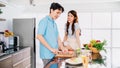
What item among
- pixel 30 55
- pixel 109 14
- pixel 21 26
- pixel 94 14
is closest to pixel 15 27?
pixel 21 26

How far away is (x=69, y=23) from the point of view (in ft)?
13.2

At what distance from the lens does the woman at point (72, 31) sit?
391cm

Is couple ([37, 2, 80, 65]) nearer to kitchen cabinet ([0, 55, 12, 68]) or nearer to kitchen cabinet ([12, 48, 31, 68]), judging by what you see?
kitchen cabinet ([0, 55, 12, 68])

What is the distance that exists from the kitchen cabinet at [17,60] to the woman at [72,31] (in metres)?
1.14

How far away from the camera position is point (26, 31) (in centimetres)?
569

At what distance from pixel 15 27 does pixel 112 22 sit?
10.2 ft

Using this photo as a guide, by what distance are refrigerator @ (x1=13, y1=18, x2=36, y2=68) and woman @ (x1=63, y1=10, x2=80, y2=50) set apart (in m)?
1.88

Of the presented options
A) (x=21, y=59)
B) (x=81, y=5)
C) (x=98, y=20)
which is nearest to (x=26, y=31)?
(x=21, y=59)

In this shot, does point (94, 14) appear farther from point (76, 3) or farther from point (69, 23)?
point (69, 23)

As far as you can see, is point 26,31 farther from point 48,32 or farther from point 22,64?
point 48,32

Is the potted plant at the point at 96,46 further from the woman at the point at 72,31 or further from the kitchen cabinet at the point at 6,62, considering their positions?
the kitchen cabinet at the point at 6,62

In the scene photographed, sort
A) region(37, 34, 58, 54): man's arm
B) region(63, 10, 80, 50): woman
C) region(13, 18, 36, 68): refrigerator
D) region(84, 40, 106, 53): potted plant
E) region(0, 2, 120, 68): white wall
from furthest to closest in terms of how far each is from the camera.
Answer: region(0, 2, 120, 68): white wall
region(13, 18, 36, 68): refrigerator
region(63, 10, 80, 50): woman
region(84, 40, 106, 53): potted plant
region(37, 34, 58, 54): man's arm

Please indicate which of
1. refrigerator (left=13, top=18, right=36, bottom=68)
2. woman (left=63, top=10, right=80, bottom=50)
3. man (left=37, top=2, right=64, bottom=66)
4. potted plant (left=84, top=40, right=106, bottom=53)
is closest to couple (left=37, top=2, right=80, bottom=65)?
man (left=37, top=2, right=64, bottom=66)

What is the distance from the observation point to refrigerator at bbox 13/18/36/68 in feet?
Result: 18.5
